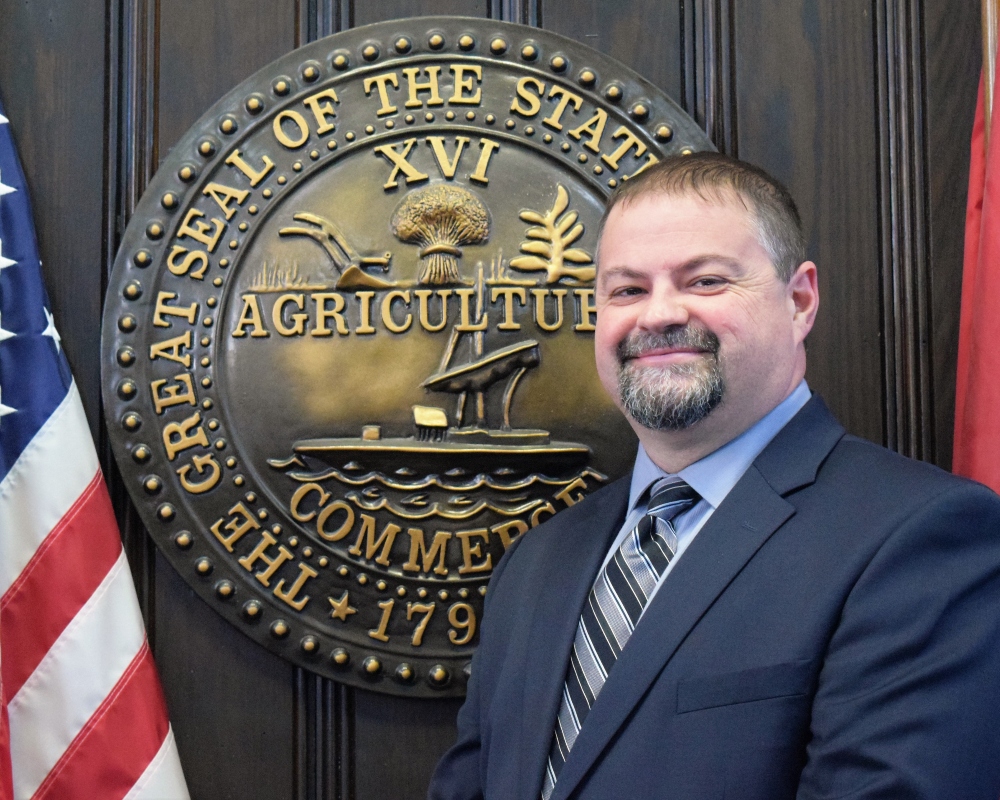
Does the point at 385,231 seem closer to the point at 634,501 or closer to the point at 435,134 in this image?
the point at 435,134

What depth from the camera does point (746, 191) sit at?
3.90ft

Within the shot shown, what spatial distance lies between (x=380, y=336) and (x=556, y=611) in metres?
0.55

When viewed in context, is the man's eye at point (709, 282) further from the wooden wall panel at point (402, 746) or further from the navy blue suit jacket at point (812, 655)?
the wooden wall panel at point (402, 746)

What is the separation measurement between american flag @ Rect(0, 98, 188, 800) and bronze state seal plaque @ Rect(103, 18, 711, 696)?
0.28ft

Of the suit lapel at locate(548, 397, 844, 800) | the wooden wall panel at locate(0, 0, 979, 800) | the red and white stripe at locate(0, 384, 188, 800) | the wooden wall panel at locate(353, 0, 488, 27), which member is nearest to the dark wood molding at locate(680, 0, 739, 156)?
the wooden wall panel at locate(0, 0, 979, 800)

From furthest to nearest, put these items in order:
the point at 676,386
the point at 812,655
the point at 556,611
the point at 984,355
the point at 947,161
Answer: the point at 947,161
the point at 984,355
the point at 556,611
the point at 676,386
the point at 812,655

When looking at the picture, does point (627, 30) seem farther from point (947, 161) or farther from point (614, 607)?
point (614, 607)

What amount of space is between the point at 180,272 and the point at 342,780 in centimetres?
→ 87

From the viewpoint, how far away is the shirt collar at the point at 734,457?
117 cm

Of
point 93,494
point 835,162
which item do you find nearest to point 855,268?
point 835,162

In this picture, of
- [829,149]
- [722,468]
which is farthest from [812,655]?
[829,149]

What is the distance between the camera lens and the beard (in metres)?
1.15

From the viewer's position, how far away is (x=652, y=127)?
155cm

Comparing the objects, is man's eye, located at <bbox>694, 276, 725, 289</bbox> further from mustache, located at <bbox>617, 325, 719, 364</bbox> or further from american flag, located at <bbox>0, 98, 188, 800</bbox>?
american flag, located at <bbox>0, 98, 188, 800</bbox>
